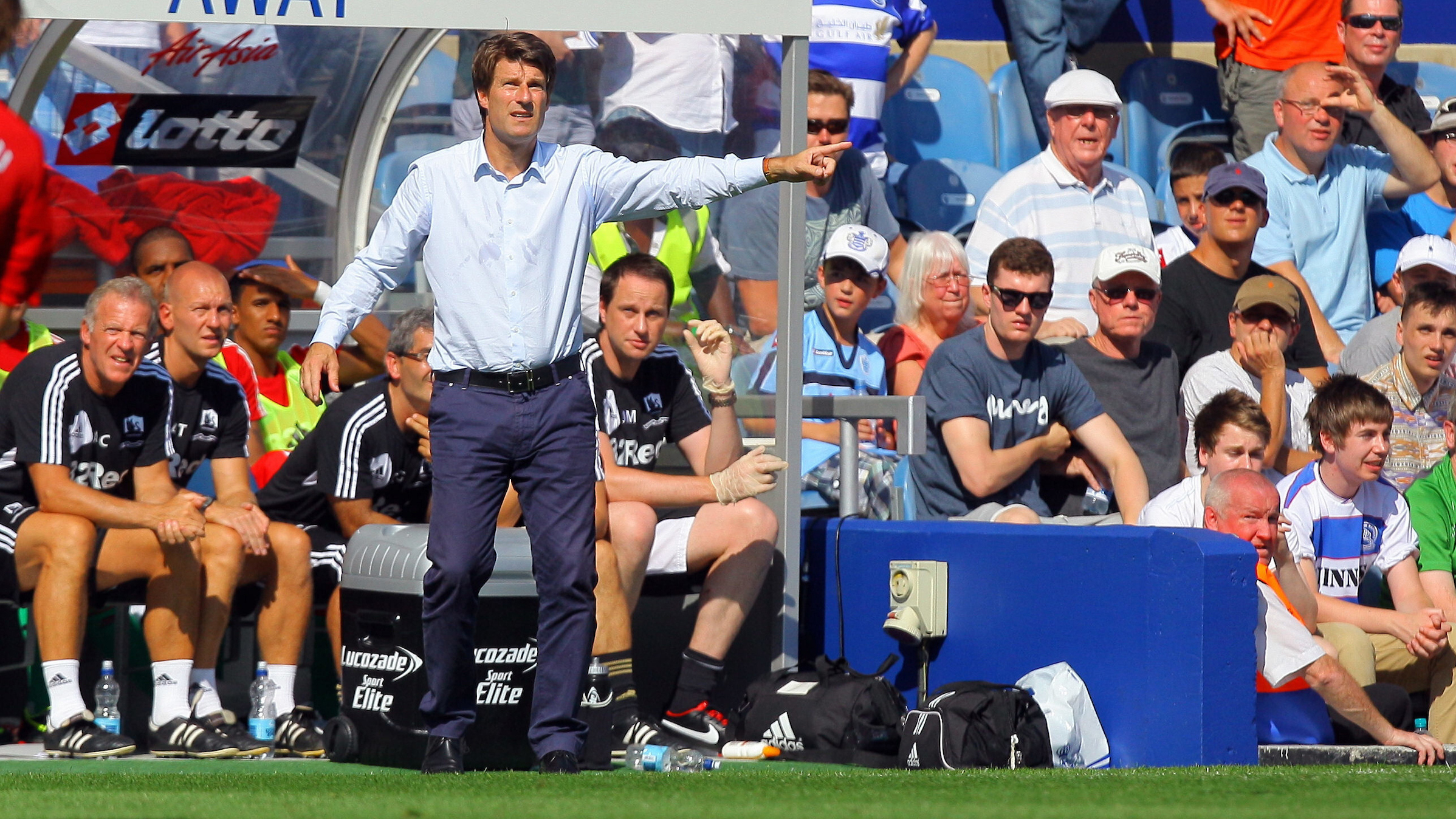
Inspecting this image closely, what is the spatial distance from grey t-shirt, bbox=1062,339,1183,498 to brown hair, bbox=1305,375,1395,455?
61cm

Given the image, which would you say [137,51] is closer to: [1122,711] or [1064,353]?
[1064,353]

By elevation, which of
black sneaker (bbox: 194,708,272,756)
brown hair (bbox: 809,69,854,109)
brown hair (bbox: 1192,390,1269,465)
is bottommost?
black sneaker (bbox: 194,708,272,756)

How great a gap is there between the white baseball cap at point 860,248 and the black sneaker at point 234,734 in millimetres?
3140

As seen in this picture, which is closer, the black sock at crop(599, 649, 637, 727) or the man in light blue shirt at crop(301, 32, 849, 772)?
the man in light blue shirt at crop(301, 32, 849, 772)

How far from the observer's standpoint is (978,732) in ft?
17.6

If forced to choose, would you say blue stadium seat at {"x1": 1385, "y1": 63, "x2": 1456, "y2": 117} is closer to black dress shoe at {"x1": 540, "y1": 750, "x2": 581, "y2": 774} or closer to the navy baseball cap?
the navy baseball cap

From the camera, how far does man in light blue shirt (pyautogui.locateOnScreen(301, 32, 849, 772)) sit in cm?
494

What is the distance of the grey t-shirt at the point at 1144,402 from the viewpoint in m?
7.04

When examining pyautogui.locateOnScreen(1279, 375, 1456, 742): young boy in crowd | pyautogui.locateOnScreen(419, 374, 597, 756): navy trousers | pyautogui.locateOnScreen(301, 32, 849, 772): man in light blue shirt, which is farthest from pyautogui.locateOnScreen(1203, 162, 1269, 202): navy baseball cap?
pyautogui.locateOnScreen(419, 374, 597, 756): navy trousers

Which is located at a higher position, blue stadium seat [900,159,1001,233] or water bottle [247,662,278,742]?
blue stadium seat [900,159,1001,233]

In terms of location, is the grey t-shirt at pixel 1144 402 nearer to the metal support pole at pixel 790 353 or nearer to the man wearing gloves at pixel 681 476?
the metal support pole at pixel 790 353

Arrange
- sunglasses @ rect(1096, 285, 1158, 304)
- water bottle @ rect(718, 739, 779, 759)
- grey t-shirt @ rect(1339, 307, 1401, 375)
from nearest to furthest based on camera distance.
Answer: water bottle @ rect(718, 739, 779, 759) < sunglasses @ rect(1096, 285, 1158, 304) < grey t-shirt @ rect(1339, 307, 1401, 375)

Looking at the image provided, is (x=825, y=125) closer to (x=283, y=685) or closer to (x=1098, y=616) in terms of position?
(x=1098, y=616)

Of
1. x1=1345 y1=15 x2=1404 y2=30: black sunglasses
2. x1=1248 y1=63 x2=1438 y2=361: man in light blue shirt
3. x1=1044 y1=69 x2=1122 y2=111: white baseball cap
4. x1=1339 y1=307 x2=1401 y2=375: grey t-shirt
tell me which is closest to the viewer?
x1=1339 y1=307 x2=1401 y2=375: grey t-shirt
